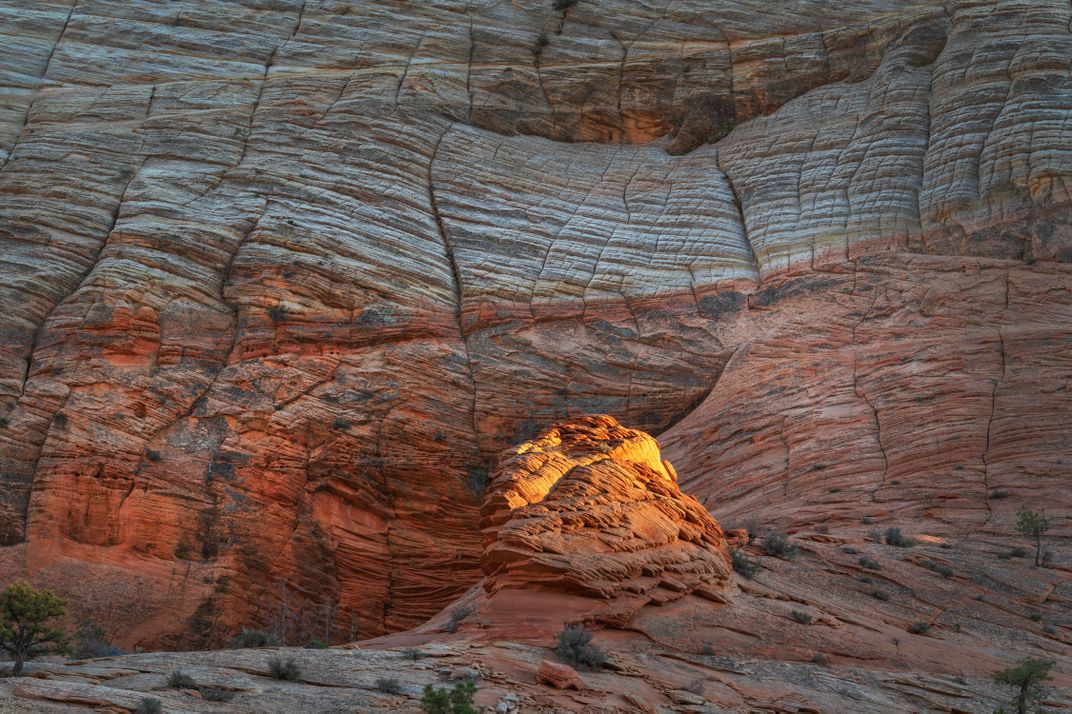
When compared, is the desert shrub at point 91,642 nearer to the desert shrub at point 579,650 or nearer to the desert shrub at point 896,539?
the desert shrub at point 579,650

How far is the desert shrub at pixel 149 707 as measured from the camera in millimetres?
11034

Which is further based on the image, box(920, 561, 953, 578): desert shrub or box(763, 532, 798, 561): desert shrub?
box(763, 532, 798, 561): desert shrub

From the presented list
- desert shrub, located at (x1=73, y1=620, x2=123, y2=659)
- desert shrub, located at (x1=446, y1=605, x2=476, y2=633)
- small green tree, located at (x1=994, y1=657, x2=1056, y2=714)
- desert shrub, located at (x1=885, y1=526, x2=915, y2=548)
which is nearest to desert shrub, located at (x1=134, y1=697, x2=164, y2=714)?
desert shrub, located at (x1=446, y1=605, x2=476, y2=633)

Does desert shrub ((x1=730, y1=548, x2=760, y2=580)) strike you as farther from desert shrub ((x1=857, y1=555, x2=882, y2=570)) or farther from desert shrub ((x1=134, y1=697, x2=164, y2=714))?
desert shrub ((x1=134, y1=697, x2=164, y2=714))

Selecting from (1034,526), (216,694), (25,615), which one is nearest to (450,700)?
(216,694)

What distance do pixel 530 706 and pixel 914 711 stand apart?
4.76 meters

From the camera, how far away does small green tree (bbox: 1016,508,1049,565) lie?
68.8 feet

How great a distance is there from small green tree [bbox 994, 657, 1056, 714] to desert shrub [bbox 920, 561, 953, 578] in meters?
3.79

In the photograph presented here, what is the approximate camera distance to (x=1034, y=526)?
21.0m

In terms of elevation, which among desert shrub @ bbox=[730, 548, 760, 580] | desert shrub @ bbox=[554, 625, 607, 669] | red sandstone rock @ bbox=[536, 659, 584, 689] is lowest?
red sandstone rock @ bbox=[536, 659, 584, 689]

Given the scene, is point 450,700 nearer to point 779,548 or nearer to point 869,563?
point 779,548

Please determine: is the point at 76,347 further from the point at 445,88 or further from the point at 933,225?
the point at 933,225

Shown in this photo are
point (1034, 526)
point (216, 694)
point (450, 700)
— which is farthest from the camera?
point (1034, 526)

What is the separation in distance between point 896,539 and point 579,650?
856 cm
